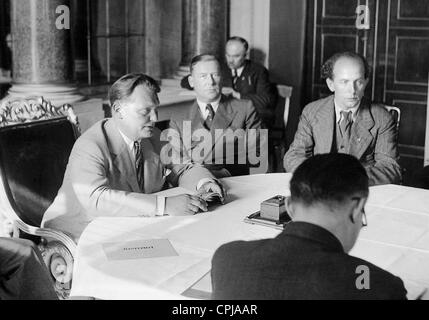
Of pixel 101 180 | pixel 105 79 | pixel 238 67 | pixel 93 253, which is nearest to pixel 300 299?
pixel 93 253

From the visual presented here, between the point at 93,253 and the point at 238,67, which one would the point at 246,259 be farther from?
the point at 238,67

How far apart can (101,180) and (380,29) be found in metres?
4.38

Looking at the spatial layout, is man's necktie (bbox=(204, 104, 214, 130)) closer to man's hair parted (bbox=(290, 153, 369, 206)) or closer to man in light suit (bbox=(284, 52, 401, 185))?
man in light suit (bbox=(284, 52, 401, 185))

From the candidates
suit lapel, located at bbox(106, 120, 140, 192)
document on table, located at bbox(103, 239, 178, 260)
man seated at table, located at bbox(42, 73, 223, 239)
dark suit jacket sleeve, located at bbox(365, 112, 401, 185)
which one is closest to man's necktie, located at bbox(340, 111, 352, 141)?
dark suit jacket sleeve, located at bbox(365, 112, 401, 185)

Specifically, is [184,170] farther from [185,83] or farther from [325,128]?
[185,83]

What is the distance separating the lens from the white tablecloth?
209 centimetres

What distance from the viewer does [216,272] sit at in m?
1.63

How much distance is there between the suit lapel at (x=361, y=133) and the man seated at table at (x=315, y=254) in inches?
85.4

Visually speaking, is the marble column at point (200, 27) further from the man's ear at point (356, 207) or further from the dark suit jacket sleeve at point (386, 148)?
the man's ear at point (356, 207)

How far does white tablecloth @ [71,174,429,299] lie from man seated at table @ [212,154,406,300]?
0.44 m

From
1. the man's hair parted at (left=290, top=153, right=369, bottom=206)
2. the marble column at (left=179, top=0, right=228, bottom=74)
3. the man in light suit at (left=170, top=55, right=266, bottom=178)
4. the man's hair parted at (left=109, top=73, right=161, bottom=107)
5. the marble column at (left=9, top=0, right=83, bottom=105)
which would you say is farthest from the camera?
the marble column at (left=179, top=0, right=228, bottom=74)

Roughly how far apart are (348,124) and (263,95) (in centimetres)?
239

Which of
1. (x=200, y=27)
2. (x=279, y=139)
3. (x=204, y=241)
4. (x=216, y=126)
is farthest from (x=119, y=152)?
(x=200, y=27)

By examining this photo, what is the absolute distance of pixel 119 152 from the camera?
10.0ft
